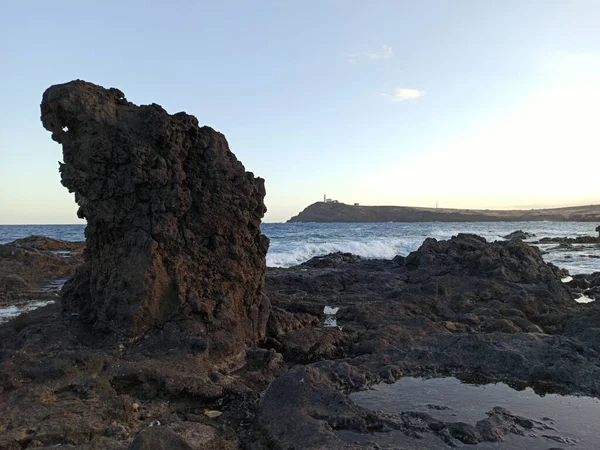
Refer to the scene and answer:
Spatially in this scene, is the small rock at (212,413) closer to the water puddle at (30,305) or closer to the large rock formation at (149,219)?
the large rock formation at (149,219)

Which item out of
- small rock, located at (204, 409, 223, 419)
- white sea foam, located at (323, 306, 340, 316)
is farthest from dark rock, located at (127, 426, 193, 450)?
white sea foam, located at (323, 306, 340, 316)

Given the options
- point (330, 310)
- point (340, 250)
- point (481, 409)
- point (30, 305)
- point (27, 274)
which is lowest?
point (340, 250)

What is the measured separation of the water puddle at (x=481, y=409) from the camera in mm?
4223

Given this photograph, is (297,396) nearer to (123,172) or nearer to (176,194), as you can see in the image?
(176,194)

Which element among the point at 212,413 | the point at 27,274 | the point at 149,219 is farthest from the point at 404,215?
the point at 212,413

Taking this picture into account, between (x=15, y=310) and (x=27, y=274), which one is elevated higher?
(x=27, y=274)

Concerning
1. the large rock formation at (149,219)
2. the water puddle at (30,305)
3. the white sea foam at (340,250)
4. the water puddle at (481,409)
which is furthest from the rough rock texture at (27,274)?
the white sea foam at (340,250)

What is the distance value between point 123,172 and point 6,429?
3.93m

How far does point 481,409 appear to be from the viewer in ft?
16.8

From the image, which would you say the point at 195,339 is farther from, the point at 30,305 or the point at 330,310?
the point at 30,305

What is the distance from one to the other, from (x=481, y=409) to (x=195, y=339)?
151 inches

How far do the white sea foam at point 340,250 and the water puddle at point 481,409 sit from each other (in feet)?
70.5

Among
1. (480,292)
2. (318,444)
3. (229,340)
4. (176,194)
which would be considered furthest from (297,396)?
(480,292)

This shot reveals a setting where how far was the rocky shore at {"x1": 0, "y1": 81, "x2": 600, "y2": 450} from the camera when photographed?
14.3 ft
